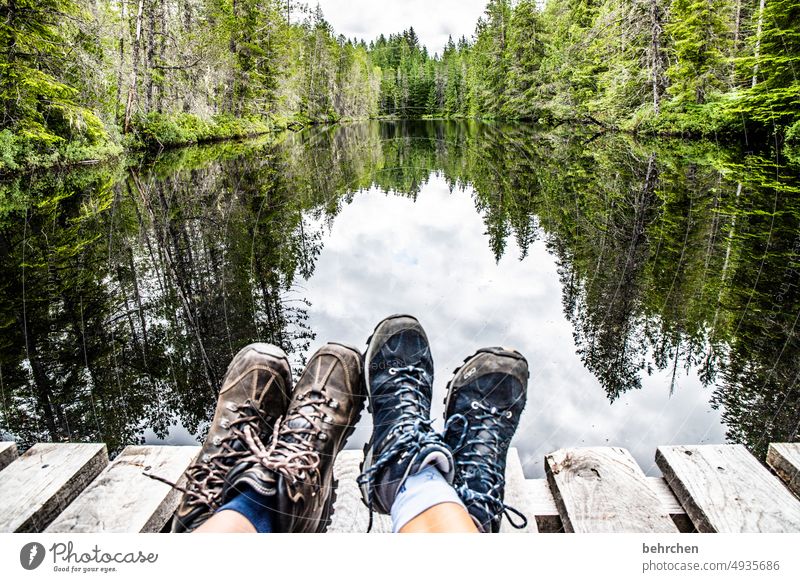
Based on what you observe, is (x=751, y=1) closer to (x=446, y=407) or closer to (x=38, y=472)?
(x=446, y=407)

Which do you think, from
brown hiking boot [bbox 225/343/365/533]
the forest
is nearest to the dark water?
brown hiking boot [bbox 225/343/365/533]

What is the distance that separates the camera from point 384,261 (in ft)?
7.30

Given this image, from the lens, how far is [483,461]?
1.00m

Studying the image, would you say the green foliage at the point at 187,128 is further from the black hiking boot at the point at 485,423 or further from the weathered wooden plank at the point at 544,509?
the weathered wooden plank at the point at 544,509

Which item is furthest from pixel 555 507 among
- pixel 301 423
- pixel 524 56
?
pixel 524 56

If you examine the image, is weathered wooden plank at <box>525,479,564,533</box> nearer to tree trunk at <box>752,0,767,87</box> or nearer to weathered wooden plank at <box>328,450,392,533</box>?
weathered wooden plank at <box>328,450,392,533</box>

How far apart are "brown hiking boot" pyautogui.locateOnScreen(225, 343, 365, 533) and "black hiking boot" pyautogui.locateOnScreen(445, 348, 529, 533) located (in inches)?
11.0

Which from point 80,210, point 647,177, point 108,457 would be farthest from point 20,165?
point 647,177

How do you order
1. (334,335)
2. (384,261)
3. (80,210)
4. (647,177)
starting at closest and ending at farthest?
(334,335) → (384,261) → (80,210) → (647,177)

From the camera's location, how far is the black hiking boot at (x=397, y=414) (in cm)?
93

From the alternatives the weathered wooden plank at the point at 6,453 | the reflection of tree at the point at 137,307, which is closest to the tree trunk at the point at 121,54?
the reflection of tree at the point at 137,307

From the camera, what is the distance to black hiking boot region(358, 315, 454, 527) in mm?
930

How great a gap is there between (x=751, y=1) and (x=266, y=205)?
7176 millimetres
